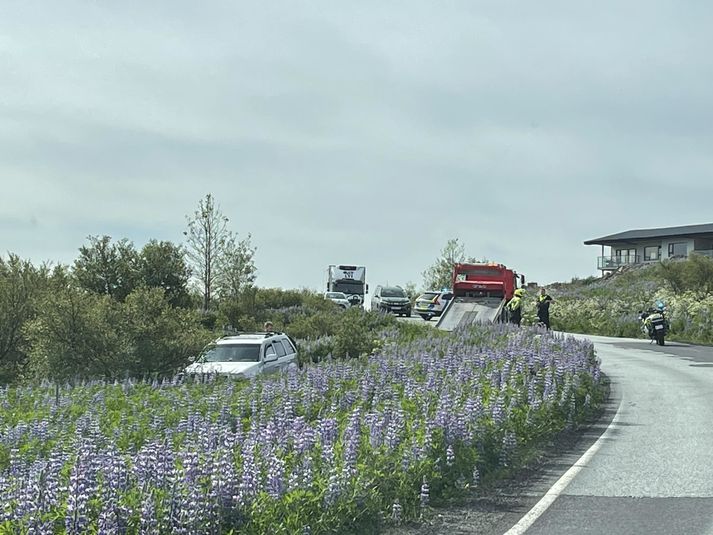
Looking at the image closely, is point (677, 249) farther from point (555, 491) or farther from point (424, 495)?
point (424, 495)

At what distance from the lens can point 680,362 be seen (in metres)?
26.6

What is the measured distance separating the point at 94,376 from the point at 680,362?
16.0m

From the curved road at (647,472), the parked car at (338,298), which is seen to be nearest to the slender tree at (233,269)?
the parked car at (338,298)

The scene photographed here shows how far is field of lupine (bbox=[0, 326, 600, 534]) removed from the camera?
22.1ft

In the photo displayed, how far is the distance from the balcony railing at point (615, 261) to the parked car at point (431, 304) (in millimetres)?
37930

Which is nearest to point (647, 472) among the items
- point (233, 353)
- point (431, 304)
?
point (233, 353)

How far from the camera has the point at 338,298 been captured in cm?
5775

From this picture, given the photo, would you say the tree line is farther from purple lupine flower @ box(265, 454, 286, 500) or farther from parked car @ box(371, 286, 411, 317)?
parked car @ box(371, 286, 411, 317)

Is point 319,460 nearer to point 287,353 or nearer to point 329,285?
point 287,353

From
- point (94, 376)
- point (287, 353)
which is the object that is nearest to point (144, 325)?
point (94, 376)

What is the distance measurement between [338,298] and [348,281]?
6469 mm

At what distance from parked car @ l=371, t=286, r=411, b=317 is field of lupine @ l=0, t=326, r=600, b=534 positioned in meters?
41.0

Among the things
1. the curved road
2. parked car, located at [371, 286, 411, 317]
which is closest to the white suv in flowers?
the curved road

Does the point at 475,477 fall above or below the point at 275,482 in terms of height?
below
